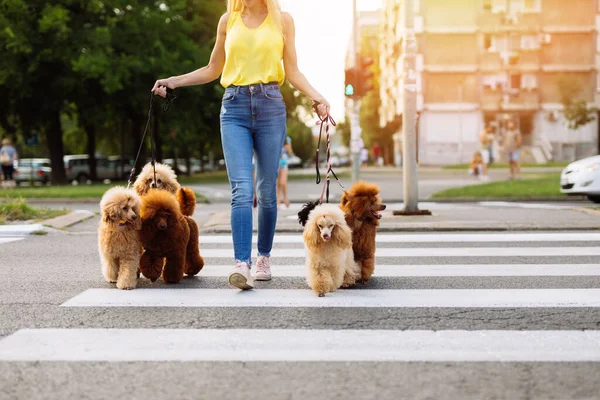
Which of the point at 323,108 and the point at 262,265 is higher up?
the point at 323,108

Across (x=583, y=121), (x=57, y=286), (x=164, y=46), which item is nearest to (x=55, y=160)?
(x=164, y=46)

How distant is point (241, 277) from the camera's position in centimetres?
514

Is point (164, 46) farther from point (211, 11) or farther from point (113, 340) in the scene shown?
point (113, 340)

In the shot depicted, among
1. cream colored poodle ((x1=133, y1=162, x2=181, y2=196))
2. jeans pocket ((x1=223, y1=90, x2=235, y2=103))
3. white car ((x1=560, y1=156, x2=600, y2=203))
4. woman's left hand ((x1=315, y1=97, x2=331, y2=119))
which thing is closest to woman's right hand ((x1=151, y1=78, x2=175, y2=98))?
jeans pocket ((x1=223, y1=90, x2=235, y2=103))

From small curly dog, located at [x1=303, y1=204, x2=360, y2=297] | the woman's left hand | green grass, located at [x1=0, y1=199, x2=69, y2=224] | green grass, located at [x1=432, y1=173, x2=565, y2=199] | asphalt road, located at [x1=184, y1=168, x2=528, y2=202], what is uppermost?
the woman's left hand

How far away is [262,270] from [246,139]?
1037 millimetres

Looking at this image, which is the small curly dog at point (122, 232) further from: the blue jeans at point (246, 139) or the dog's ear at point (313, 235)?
the dog's ear at point (313, 235)

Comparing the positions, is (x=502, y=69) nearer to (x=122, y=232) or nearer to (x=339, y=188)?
(x=339, y=188)

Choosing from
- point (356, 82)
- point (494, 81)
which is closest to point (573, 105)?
point (494, 81)

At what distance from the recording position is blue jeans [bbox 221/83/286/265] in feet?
17.5

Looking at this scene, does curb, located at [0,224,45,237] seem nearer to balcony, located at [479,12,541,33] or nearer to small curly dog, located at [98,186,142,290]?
small curly dog, located at [98,186,142,290]

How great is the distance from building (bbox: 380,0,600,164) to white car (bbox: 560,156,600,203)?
40914 millimetres

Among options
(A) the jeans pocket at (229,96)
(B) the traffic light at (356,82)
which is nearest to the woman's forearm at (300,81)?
(A) the jeans pocket at (229,96)

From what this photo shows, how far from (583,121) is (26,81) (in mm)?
37055
